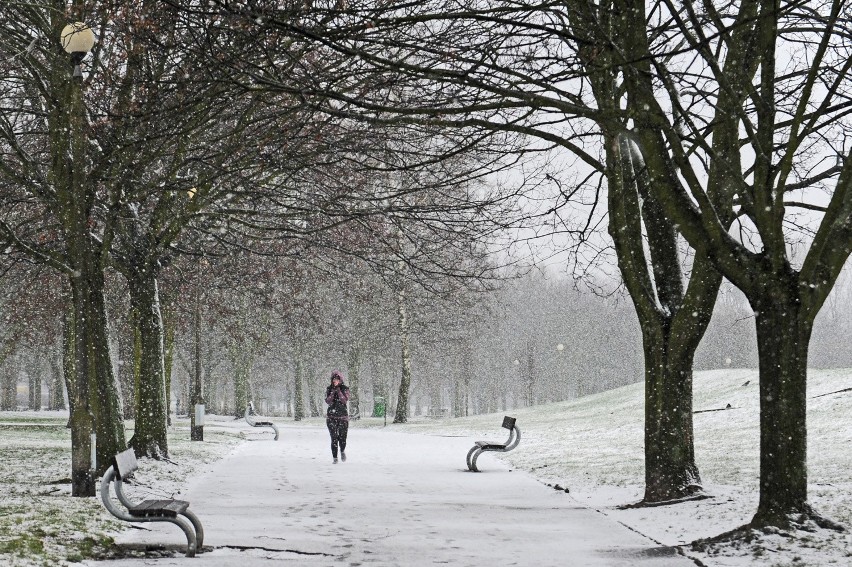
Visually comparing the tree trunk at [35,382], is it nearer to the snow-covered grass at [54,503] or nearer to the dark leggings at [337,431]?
the snow-covered grass at [54,503]

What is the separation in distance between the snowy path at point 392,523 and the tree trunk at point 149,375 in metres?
1.29

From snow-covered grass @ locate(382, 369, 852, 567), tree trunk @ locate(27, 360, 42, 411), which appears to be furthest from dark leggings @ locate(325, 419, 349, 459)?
tree trunk @ locate(27, 360, 42, 411)

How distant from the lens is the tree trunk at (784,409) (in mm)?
7809

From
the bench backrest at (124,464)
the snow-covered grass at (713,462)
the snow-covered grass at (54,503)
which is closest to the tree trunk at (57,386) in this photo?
the snow-covered grass at (713,462)

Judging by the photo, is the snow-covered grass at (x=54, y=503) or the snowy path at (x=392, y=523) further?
the snowy path at (x=392, y=523)

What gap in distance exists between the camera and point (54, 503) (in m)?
9.56

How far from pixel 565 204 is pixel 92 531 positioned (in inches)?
292

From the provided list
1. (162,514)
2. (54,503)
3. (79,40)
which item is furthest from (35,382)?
(162,514)

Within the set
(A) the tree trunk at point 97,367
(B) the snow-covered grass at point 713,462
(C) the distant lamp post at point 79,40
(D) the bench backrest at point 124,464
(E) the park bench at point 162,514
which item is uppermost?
(C) the distant lamp post at point 79,40

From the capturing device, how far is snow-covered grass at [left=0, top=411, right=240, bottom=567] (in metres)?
7.01

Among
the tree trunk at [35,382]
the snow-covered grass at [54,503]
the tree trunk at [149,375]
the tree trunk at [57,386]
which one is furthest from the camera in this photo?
the tree trunk at [35,382]

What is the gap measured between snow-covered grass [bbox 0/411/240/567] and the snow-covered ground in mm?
21

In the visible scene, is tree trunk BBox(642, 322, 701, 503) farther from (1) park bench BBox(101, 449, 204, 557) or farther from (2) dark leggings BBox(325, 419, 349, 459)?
(2) dark leggings BBox(325, 419, 349, 459)

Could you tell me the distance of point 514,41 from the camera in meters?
10.2
